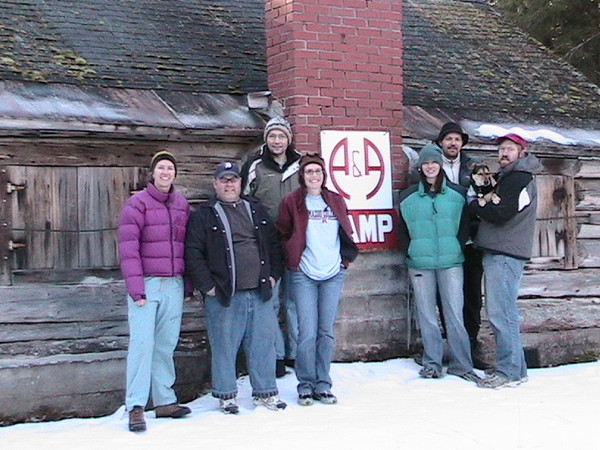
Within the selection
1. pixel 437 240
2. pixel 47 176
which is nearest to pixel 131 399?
pixel 47 176

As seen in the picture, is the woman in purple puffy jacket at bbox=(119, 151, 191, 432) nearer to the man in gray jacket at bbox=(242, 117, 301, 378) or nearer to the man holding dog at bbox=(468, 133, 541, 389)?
the man in gray jacket at bbox=(242, 117, 301, 378)

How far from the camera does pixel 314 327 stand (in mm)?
6844

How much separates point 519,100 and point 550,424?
4.36 meters

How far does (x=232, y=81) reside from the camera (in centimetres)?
836

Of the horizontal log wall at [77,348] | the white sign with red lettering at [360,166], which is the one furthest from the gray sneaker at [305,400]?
the white sign with red lettering at [360,166]

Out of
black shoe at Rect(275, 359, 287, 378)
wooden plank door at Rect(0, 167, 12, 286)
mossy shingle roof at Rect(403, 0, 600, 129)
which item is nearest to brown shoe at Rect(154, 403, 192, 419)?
black shoe at Rect(275, 359, 287, 378)

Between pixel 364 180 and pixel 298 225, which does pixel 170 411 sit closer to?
pixel 298 225

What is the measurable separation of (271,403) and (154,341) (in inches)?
38.0

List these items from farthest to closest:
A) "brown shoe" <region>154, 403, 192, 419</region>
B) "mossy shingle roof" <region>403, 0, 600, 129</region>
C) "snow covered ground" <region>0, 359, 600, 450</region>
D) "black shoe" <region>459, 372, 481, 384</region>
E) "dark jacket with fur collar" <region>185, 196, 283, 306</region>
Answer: "mossy shingle roof" <region>403, 0, 600, 129</region>
"black shoe" <region>459, 372, 481, 384</region>
"brown shoe" <region>154, 403, 192, 419</region>
"dark jacket with fur collar" <region>185, 196, 283, 306</region>
"snow covered ground" <region>0, 359, 600, 450</region>

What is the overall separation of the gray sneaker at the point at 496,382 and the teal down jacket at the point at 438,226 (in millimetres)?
953

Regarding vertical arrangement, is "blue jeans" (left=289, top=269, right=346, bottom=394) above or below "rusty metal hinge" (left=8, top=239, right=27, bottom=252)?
below

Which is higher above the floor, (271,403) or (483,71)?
(483,71)

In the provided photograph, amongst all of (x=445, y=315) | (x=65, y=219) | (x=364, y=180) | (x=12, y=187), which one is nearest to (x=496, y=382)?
(x=445, y=315)

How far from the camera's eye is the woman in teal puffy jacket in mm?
7512
